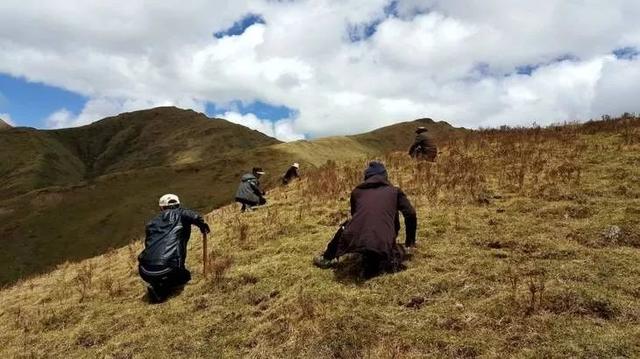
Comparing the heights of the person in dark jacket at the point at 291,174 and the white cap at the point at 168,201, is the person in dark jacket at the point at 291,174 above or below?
above

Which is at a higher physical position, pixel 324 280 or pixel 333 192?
pixel 333 192

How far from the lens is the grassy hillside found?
8.88m

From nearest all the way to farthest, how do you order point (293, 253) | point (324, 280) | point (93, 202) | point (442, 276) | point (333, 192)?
1. point (442, 276)
2. point (324, 280)
3. point (293, 253)
4. point (333, 192)
5. point (93, 202)

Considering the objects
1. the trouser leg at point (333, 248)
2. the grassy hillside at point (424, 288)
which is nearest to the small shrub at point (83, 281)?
the grassy hillside at point (424, 288)

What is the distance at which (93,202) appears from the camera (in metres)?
75.9

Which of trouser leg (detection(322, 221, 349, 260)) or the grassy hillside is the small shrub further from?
trouser leg (detection(322, 221, 349, 260))

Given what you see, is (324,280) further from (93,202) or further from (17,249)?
(93,202)

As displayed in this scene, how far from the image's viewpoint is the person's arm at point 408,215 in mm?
11820

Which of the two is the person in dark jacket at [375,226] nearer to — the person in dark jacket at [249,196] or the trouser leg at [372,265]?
the trouser leg at [372,265]

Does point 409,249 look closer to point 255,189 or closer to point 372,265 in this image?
point 372,265

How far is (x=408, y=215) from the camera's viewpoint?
39.2ft

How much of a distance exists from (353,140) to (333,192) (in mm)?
129707

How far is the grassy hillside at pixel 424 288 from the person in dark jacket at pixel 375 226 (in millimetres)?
403

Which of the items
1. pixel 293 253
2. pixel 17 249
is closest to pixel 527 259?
pixel 293 253
